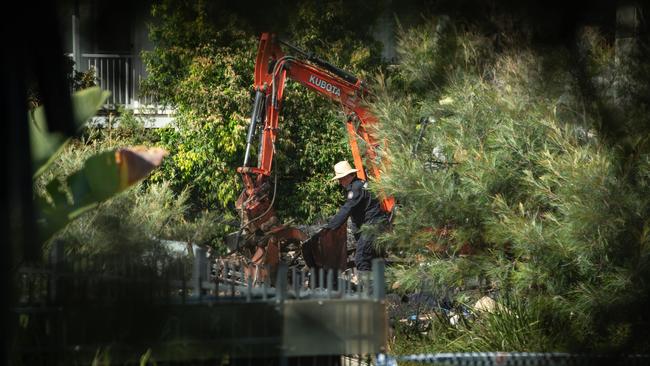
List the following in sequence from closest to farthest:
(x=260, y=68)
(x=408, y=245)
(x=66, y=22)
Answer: (x=66, y=22) < (x=408, y=245) < (x=260, y=68)

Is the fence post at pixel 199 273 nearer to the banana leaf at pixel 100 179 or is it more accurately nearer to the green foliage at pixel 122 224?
the banana leaf at pixel 100 179

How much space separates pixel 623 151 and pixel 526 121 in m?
0.88

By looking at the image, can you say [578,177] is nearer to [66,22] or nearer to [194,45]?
[66,22]

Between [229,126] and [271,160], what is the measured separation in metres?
3.65

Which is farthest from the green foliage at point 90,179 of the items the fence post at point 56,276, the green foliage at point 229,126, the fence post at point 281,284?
the green foliage at point 229,126

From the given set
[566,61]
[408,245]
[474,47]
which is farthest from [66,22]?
[408,245]

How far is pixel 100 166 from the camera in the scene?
579 cm

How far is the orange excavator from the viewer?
12516mm

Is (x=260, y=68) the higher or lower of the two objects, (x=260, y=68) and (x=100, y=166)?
the higher

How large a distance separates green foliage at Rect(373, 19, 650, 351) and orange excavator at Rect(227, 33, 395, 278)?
3.04m

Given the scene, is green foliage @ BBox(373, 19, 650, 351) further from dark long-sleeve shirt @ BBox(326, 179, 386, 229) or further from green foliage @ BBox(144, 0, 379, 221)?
green foliage @ BBox(144, 0, 379, 221)

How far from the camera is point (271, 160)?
42.7ft

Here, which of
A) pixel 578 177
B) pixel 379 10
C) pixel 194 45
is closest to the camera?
pixel 379 10

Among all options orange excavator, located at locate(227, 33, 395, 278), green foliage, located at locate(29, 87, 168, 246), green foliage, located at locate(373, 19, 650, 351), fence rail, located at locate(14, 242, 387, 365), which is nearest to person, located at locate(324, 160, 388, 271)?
orange excavator, located at locate(227, 33, 395, 278)
